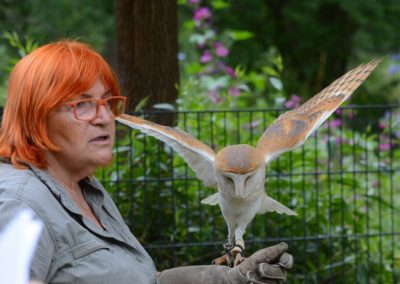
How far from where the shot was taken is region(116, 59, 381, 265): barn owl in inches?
98.1

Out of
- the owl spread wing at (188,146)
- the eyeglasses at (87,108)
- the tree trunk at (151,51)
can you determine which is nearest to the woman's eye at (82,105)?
the eyeglasses at (87,108)

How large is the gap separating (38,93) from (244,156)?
830mm

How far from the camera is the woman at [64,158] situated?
1781 millimetres

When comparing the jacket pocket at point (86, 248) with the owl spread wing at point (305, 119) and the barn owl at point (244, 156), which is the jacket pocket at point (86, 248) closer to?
the barn owl at point (244, 156)

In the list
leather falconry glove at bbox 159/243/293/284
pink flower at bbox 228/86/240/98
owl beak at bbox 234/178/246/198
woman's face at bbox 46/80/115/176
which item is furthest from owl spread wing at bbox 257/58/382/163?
pink flower at bbox 228/86/240/98

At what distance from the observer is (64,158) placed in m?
2.01

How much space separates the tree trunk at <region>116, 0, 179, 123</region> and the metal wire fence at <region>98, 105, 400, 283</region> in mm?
291

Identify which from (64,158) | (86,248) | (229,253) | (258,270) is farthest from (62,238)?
(229,253)

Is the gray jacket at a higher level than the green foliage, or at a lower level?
lower

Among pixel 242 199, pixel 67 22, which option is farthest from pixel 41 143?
pixel 67 22

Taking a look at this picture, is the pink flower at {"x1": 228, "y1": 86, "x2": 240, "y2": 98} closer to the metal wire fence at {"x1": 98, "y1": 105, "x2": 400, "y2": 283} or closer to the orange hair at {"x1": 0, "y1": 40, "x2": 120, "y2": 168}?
the metal wire fence at {"x1": 98, "y1": 105, "x2": 400, "y2": 283}

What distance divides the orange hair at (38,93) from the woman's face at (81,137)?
0.03 meters

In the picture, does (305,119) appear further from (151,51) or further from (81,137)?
(151,51)

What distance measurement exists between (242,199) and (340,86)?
1095mm
